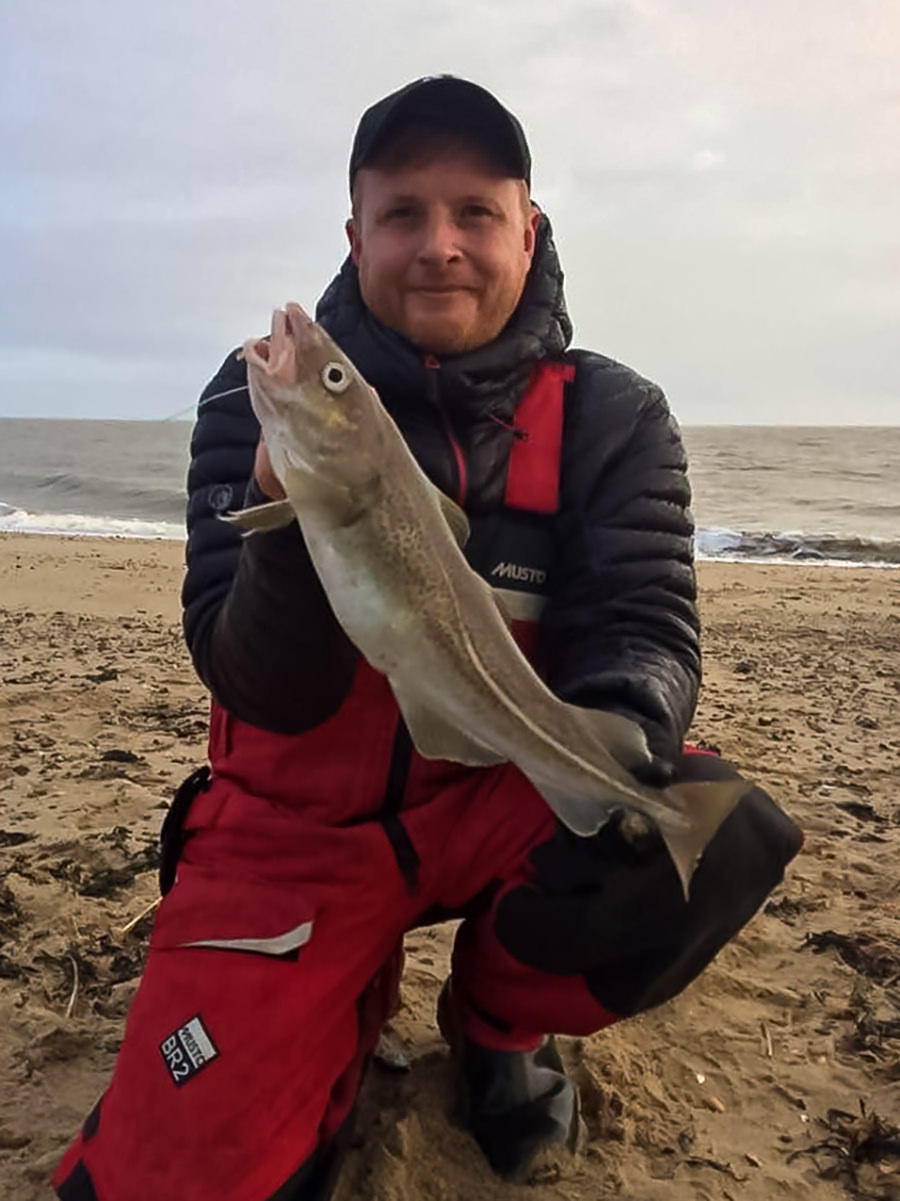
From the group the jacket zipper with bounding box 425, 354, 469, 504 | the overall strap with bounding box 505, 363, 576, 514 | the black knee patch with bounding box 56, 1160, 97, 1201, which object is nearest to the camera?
the black knee patch with bounding box 56, 1160, 97, 1201

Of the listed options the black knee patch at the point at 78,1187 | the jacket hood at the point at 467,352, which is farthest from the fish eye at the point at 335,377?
the black knee patch at the point at 78,1187

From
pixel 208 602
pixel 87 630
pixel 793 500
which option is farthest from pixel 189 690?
pixel 793 500

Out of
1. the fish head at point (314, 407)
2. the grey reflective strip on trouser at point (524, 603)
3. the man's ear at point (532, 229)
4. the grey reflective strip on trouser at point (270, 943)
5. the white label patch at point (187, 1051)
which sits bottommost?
the white label patch at point (187, 1051)

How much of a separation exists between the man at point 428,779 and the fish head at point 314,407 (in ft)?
0.82

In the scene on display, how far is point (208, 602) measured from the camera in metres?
2.95

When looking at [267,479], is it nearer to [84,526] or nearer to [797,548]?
[797,548]

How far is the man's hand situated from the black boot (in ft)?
5.51

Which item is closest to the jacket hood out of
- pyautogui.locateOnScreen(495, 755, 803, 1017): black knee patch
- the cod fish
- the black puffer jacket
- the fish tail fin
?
the black puffer jacket

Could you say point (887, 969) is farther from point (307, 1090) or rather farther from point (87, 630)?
point (87, 630)

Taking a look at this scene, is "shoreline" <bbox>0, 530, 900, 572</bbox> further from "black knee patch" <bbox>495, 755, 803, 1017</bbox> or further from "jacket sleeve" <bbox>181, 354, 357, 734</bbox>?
"black knee patch" <bbox>495, 755, 803, 1017</bbox>

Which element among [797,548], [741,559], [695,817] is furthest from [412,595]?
[797,548]

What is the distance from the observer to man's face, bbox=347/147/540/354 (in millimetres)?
2979

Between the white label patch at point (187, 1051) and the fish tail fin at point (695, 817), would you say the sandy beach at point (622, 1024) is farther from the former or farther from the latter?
the fish tail fin at point (695, 817)

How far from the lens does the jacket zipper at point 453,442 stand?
303cm
